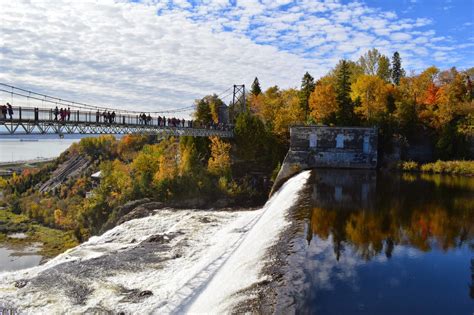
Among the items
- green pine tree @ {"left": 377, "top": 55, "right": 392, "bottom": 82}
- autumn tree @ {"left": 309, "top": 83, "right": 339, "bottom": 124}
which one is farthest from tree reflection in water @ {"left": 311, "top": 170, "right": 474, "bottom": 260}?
green pine tree @ {"left": 377, "top": 55, "right": 392, "bottom": 82}

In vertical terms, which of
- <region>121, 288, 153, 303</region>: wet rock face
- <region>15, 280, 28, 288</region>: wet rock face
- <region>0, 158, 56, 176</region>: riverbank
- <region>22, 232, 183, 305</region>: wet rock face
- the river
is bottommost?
<region>0, 158, 56, 176</region>: riverbank

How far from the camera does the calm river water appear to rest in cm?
982

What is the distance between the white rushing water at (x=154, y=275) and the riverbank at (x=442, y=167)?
60.8ft

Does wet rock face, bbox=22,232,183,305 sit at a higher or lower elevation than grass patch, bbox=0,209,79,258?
higher

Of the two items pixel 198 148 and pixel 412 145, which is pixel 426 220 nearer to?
pixel 412 145

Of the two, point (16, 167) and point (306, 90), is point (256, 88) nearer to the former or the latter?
point (306, 90)

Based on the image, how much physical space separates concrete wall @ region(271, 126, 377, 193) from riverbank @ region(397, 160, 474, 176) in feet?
10.5

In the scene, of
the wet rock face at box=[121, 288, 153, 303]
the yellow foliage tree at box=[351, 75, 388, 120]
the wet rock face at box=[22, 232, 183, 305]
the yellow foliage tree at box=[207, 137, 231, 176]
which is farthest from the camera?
the yellow foliage tree at box=[351, 75, 388, 120]

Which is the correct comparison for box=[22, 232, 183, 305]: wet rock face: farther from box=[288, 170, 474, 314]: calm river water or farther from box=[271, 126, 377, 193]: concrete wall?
box=[271, 126, 377, 193]: concrete wall

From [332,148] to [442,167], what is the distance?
32.7 feet

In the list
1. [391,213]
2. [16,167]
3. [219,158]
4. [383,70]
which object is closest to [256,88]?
[383,70]

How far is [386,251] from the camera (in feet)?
44.7

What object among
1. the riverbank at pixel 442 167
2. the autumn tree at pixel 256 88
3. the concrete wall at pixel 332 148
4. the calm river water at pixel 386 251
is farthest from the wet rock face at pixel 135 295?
the autumn tree at pixel 256 88

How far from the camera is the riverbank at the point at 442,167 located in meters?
33.6
